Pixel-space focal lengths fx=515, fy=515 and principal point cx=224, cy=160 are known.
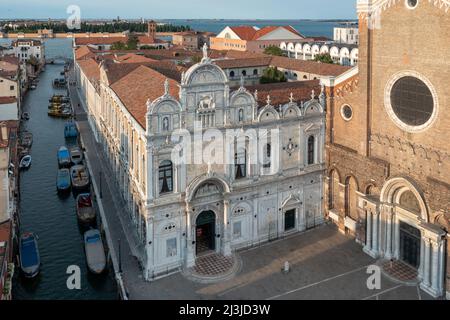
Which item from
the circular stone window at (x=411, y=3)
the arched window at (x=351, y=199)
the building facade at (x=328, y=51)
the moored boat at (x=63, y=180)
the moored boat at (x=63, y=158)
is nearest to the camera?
the circular stone window at (x=411, y=3)

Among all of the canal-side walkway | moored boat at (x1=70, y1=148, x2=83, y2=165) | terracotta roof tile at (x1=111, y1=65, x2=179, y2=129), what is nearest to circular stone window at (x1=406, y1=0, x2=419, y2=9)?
terracotta roof tile at (x1=111, y1=65, x2=179, y2=129)

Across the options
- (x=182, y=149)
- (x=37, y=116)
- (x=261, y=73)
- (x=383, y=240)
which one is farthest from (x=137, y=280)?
(x=37, y=116)

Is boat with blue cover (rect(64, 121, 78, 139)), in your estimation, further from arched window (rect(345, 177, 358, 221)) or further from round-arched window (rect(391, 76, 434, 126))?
round-arched window (rect(391, 76, 434, 126))

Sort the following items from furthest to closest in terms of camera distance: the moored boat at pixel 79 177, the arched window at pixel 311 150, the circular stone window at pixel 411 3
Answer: the moored boat at pixel 79 177, the arched window at pixel 311 150, the circular stone window at pixel 411 3

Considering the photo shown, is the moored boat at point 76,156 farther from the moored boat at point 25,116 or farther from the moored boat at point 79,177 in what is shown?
the moored boat at point 25,116

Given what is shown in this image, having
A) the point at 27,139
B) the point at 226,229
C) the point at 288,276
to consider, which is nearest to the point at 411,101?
the point at 288,276

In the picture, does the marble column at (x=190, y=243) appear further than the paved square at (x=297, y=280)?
Yes

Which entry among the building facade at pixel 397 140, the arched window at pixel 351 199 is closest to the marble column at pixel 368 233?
the building facade at pixel 397 140

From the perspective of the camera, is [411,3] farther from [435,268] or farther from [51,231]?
[51,231]
